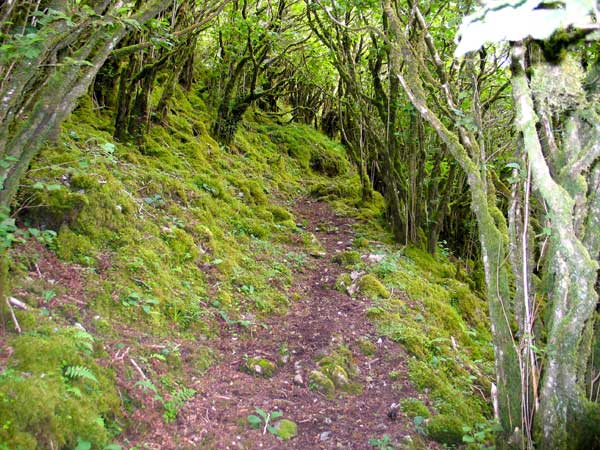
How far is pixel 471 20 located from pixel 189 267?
17.2 ft

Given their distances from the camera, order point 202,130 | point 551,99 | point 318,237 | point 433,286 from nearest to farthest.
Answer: point 551,99 → point 433,286 → point 318,237 → point 202,130

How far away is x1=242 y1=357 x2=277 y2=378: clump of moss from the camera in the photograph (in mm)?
4766

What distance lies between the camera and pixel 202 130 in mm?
11258

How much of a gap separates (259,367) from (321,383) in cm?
66

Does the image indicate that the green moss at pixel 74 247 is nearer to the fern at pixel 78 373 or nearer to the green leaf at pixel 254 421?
the fern at pixel 78 373

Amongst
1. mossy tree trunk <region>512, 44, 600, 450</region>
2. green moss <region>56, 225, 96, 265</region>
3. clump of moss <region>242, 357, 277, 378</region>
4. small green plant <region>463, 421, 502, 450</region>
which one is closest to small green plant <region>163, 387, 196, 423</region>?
clump of moss <region>242, 357, 277, 378</region>

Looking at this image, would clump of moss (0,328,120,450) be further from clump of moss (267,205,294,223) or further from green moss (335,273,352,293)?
clump of moss (267,205,294,223)

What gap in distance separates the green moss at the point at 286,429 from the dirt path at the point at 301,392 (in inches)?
1.9

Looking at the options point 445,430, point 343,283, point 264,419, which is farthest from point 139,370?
point 343,283

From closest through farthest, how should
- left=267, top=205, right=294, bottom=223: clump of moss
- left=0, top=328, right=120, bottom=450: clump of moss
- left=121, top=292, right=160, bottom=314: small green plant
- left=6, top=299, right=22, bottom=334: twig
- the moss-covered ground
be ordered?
left=0, top=328, right=120, bottom=450: clump of moss, the moss-covered ground, left=6, top=299, right=22, bottom=334: twig, left=121, top=292, right=160, bottom=314: small green plant, left=267, top=205, right=294, bottom=223: clump of moss

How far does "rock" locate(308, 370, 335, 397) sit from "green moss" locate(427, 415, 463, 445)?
0.97 m

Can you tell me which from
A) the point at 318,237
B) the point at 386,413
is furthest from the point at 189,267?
the point at 318,237

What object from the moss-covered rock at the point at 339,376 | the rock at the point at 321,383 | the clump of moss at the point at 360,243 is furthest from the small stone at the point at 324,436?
the clump of moss at the point at 360,243

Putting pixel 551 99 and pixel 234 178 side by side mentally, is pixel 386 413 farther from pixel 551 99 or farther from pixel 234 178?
pixel 234 178
